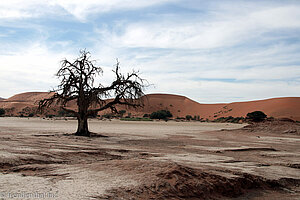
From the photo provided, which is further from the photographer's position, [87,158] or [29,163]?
[87,158]

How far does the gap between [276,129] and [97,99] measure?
1902cm

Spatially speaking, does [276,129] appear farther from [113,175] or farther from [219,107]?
[219,107]

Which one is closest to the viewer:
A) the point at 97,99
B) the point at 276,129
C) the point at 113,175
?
the point at 113,175

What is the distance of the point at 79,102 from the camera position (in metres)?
19.4

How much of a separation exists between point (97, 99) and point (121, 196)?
14.0 meters

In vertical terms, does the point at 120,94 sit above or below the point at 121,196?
above

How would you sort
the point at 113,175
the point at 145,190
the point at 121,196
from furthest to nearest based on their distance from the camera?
the point at 113,175, the point at 145,190, the point at 121,196

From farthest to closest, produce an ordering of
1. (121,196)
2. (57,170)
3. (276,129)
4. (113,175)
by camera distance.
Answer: (276,129)
(57,170)
(113,175)
(121,196)

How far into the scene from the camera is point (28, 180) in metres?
6.06

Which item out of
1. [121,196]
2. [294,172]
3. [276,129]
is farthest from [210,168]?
[276,129]

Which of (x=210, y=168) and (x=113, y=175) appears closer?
(x=113, y=175)

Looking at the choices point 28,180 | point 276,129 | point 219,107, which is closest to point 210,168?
point 28,180

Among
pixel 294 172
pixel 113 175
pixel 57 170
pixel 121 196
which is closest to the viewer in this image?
pixel 121 196

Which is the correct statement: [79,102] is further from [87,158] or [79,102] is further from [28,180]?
[28,180]
